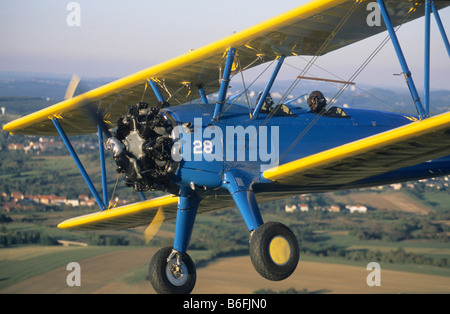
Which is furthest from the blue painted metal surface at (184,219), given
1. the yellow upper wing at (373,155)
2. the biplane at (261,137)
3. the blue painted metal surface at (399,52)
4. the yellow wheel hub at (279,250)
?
the blue painted metal surface at (399,52)

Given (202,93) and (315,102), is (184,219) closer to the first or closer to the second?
(202,93)

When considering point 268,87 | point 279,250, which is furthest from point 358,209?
point 279,250

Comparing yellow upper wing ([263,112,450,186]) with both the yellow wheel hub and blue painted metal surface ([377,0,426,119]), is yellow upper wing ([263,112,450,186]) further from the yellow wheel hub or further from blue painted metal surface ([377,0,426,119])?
the yellow wheel hub

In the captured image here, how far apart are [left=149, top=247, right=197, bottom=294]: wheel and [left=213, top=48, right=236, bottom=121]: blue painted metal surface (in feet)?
8.82

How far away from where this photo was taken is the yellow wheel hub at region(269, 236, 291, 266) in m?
9.36

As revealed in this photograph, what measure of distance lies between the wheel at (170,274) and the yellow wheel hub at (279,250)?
2111 mm

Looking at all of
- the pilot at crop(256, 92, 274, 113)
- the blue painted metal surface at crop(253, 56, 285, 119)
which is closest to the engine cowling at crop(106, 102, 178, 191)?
the blue painted metal surface at crop(253, 56, 285, 119)

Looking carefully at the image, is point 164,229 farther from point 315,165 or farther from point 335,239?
point 315,165

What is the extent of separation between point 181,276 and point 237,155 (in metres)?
2.48

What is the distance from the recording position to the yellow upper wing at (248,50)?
30.9 feet

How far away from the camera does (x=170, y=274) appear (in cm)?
1095

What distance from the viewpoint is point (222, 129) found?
987cm

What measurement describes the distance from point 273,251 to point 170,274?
2.36 metres
